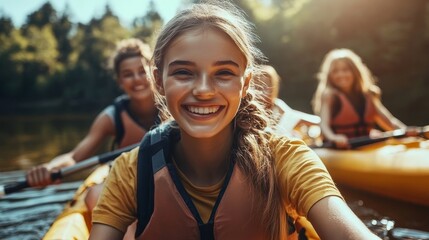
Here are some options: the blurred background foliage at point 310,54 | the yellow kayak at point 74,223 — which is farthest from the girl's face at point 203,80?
the blurred background foliage at point 310,54

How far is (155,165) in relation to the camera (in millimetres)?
1377

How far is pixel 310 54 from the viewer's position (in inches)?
682

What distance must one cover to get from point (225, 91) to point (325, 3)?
629 inches

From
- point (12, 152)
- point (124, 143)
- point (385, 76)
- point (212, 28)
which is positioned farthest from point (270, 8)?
point (212, 28)

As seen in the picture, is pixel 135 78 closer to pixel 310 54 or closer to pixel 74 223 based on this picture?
pixel 74 223

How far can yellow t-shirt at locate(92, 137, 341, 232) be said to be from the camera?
1.15 m

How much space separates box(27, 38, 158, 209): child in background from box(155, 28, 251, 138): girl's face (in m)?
1.64

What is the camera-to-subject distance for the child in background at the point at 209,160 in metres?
1.25

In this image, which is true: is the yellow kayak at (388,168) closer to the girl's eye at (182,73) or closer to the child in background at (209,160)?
the child in background at (209,160)

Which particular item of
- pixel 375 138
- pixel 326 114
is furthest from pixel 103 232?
pixel 326 114

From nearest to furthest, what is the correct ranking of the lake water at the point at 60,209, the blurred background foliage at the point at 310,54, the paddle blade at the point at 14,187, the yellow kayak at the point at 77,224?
the yellow kayak at the point at 77,224 < the paddle blade at the point at 14,187 < the lake water at the point at 60,209 < the blurred background foliage at the point at 310,54

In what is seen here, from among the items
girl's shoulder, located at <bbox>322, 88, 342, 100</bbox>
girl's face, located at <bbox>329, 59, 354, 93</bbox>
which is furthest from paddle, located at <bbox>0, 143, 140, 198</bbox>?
girl's face, located at <bbox>329, 59, 354, 93</bbox>

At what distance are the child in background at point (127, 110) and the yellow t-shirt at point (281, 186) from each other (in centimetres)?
160

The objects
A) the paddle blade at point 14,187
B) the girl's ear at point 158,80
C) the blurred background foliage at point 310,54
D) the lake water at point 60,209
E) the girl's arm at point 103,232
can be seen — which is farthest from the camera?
the blurred background foliage at point 310,54
